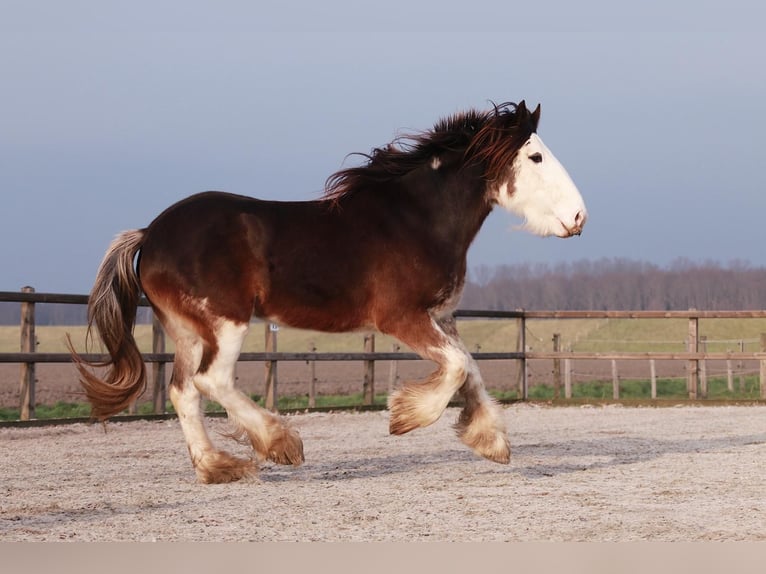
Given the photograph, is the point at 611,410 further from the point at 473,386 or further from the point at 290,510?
the point at 290,510

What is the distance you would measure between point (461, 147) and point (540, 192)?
0.68 m

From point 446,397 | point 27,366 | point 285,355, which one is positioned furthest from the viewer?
point 285,355

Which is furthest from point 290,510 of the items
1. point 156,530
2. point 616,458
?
point 616,458

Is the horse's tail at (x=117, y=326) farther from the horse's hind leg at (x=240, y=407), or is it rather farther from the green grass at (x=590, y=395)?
the green grass at (x=590, y=395)

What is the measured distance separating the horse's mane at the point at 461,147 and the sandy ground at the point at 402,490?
2.01m

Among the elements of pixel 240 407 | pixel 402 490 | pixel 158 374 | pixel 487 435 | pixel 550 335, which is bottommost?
pixel 402 490

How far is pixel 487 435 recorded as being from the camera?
6191 mm

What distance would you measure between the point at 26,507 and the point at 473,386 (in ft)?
8.95

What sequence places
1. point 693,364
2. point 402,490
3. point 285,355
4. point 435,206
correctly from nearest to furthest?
1. point 402,490
2. point 435,206
3. point 285,355
4. point 693,364

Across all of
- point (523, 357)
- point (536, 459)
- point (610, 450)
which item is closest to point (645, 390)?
point (523, 357)

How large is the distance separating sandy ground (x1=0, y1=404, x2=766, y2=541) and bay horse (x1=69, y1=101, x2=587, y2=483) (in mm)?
478

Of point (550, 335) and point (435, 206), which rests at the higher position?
point (550, 335)

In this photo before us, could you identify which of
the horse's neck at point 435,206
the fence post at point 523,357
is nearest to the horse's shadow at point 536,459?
the horse's neck at point 435,206

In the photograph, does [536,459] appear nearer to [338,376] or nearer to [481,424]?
[481,424]
